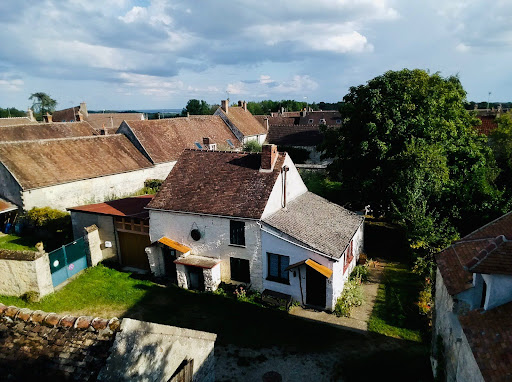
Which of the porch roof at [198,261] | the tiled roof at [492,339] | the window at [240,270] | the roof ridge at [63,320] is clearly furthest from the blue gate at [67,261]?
the tiled roof at [492,339]

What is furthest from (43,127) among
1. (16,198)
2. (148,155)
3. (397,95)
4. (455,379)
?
(455,379)

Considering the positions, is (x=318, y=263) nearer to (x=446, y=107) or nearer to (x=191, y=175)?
(x=191, y=175)

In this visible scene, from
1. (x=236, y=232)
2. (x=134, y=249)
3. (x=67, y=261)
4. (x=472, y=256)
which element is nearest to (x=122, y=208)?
(x=134, y=249)

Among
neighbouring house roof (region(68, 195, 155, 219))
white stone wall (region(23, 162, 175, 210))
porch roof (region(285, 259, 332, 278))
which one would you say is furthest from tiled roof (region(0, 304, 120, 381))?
white stone wall (region(23, 162, 175, 210))

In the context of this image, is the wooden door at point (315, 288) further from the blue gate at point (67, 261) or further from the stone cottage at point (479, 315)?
the blue gate at point (67, 261)

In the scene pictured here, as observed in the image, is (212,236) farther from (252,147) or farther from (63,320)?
(252,147)
